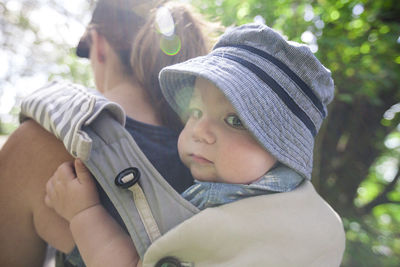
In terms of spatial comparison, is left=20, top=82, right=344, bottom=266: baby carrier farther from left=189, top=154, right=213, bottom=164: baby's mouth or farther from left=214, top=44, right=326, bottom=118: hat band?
left=214, top=44, right=326, bottom=118: hat band

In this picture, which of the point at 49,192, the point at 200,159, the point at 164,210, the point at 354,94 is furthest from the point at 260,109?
the point at 354,94

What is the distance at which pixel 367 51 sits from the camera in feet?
9.36

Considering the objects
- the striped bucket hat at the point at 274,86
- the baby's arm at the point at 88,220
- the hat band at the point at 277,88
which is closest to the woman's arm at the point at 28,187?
the baby's arm at the point at 88,220

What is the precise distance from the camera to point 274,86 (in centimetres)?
114

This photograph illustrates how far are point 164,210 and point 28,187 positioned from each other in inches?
29.2

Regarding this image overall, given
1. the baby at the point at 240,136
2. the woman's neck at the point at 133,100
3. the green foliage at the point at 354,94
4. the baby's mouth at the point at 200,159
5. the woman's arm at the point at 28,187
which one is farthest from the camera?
the green foliage at the point at 354,94

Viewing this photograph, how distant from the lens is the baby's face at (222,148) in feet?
3.71

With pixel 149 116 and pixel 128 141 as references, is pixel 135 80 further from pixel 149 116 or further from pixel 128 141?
pixel 128 141

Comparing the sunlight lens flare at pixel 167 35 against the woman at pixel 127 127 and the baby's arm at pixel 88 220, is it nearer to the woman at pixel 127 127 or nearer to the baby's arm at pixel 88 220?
the woman at pixel 127 127

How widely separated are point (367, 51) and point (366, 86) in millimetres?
467

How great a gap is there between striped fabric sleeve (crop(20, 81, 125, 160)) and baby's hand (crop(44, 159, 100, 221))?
120 mm

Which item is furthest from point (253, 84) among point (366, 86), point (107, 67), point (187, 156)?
point (366, 86)

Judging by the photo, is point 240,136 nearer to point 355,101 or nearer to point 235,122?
point 235,122

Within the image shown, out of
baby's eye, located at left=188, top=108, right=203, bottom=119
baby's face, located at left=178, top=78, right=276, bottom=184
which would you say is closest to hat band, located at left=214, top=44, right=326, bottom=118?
baby's face, located at left=178, top=78, right=276, bottom=184
